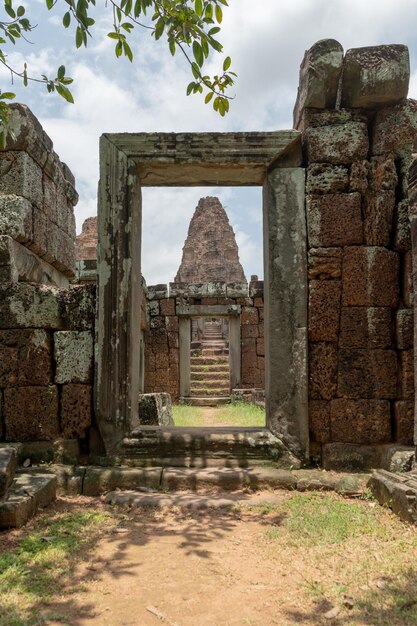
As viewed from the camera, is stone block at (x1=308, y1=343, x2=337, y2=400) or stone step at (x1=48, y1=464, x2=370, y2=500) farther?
stone block at (x1=308, y1=343, x2=337, y2=400)

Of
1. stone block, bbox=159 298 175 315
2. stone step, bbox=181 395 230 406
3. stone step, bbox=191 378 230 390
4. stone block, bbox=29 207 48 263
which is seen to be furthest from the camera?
stone step, bbox=191 378 230 390

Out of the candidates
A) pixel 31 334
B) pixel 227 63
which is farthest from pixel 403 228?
pixel 31 334

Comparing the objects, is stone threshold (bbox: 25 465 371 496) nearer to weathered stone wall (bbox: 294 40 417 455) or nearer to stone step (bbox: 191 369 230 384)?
weathered stone wall (bbox: 294 40 417 455)

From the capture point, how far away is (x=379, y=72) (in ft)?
14.8

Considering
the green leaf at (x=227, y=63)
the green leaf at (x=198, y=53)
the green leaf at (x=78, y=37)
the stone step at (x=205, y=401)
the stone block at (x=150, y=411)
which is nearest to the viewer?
the green leaf at (x=78, y=37)

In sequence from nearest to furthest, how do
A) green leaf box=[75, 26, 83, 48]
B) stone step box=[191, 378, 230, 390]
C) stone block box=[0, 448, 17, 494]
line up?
green leaf box=[75, 26, 83, 48] < stone block box=[0, 448, 17, 494] < stone step box=[191, 378, 230, 390]

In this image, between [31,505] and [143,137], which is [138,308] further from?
[31,505]

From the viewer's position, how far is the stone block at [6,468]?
324 centimetres

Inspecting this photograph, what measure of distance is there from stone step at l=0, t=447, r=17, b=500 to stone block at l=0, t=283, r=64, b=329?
1.28 meters

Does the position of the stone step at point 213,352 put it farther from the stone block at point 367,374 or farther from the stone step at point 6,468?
the stone step at point 6,468

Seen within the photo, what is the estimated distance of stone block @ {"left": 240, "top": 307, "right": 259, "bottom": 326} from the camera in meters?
14.0

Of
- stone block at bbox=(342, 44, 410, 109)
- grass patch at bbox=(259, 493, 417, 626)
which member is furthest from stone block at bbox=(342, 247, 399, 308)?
grass patch at bbox=(259, 493, 417, 626)

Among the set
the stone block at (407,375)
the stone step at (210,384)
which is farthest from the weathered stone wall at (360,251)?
the stone step at (210,384)

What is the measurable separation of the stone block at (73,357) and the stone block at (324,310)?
82.4 inches
